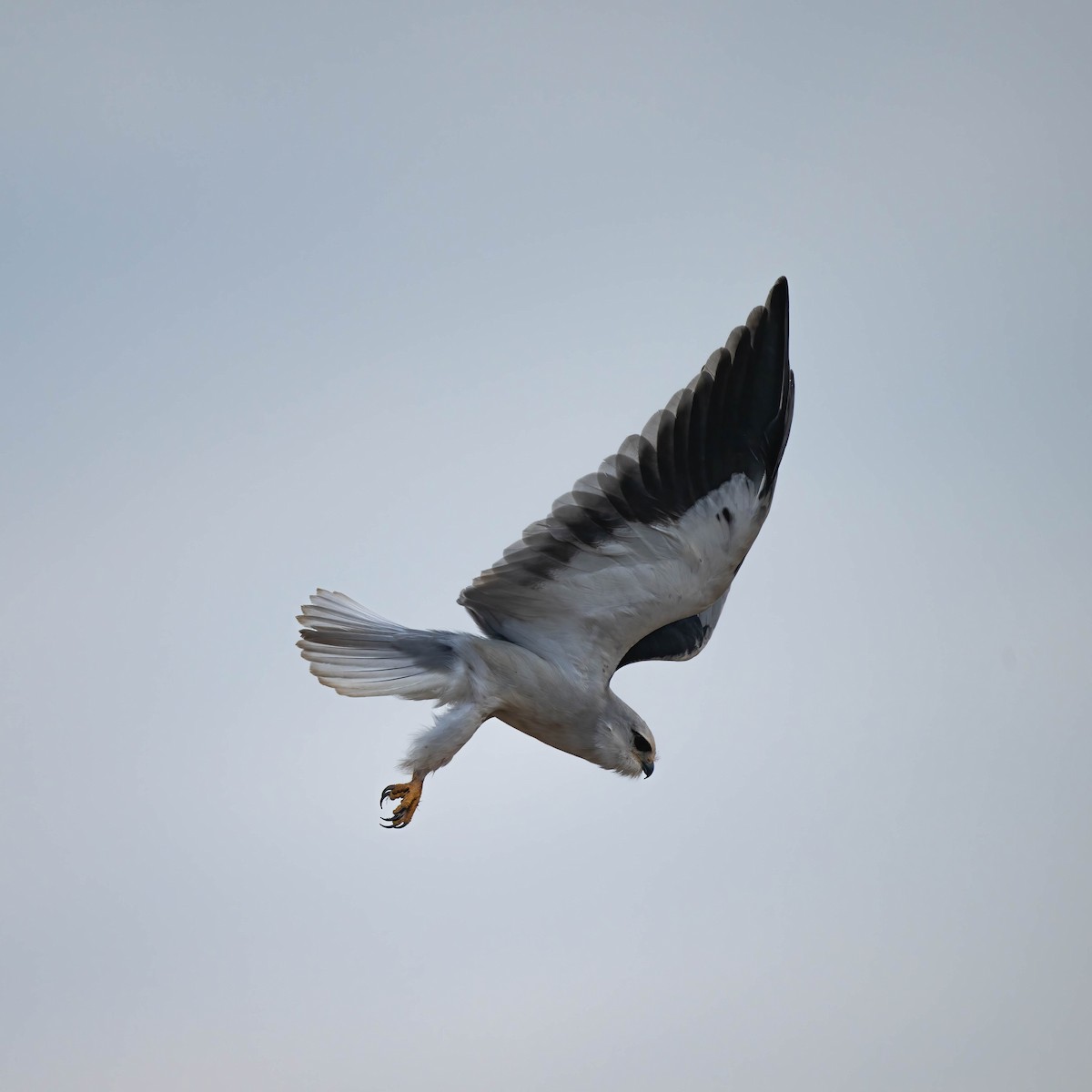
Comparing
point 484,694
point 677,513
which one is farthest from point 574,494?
point 484,694

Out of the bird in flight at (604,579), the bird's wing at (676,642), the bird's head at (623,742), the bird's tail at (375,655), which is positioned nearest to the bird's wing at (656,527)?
the bird in flight at (604,579)

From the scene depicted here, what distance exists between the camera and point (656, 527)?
6.80 metres

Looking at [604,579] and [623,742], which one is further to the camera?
[623,742]

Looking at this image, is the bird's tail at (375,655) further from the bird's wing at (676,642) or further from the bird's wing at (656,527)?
the bird's wing at (676,642)

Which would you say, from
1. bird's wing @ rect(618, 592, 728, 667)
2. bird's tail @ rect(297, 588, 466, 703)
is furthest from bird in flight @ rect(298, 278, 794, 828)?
bird's wing @ rect(618, 592, 728, 667)

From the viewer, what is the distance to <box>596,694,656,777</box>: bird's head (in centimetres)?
699

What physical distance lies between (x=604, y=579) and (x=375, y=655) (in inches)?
49.2

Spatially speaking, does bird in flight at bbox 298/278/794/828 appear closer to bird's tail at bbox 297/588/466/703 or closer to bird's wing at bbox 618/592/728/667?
bird's tail at bbox 297/588/466/703

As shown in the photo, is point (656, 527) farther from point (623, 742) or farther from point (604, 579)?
point (623, 742)

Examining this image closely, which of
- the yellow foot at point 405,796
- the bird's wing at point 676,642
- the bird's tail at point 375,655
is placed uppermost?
the bird's wing at point 676,642

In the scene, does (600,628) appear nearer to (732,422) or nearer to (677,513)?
(677,513)

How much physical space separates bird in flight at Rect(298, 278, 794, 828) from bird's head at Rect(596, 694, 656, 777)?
1 cm

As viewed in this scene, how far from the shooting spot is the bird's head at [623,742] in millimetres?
6992

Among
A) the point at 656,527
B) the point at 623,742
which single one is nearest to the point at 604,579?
the point at 656,527
